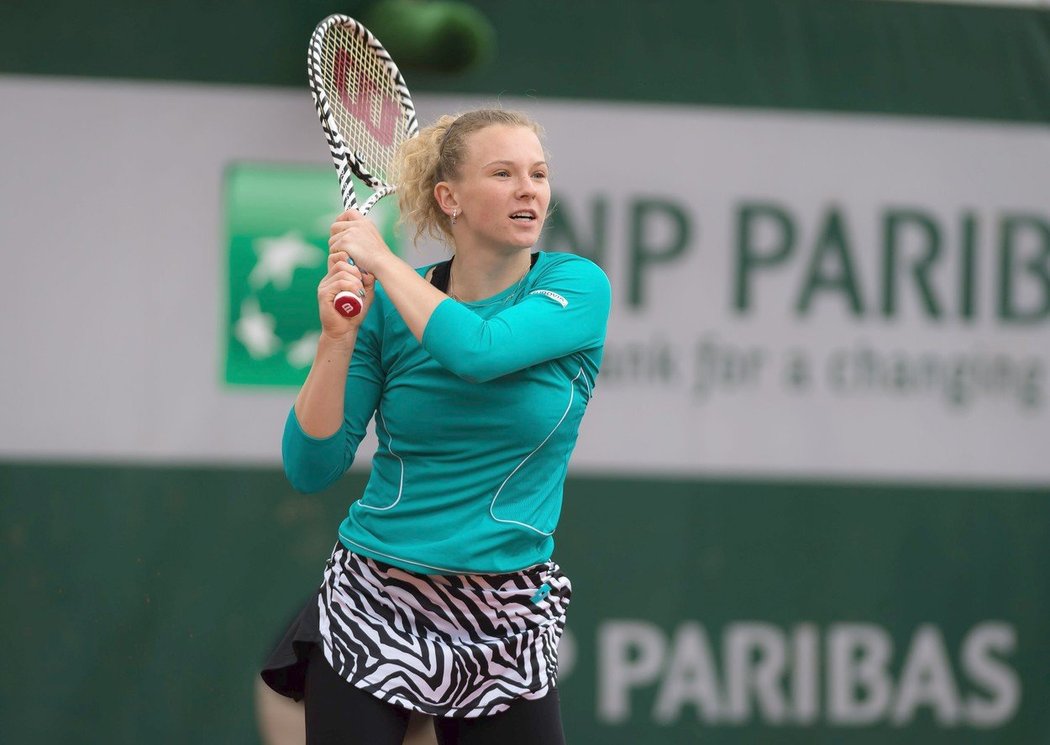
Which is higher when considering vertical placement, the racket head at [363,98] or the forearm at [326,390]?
the racket head at [363,98]

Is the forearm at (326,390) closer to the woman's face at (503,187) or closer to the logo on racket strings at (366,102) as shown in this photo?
the woman's face at (503,187)

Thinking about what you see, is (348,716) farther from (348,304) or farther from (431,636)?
(348,304)

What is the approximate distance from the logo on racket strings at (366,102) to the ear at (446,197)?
42cm

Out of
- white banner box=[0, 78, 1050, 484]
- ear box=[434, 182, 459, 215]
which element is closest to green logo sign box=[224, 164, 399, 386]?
white banner box=[0, 78, 1050, 484]

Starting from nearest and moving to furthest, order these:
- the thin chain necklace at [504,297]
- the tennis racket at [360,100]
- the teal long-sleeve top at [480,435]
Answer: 1. the teal long-sleeve top at [480,435]
2. the thin chain necklace at [504,297]
3. the tennis racket at [360,100]

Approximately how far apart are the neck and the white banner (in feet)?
6.84

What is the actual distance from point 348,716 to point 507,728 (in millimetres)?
255

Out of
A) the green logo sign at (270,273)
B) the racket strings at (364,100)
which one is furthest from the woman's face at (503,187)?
the green logo sign at (270,273)

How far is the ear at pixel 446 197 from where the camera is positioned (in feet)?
8.14

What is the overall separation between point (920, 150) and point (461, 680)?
3.03 metres

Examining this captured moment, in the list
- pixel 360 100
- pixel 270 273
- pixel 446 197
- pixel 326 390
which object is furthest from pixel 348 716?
pixel 270 273

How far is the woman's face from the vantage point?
2396mm

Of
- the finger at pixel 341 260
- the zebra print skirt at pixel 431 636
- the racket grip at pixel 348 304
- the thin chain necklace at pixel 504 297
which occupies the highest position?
the finger at pixel 341 260

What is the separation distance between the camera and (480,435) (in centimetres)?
233
